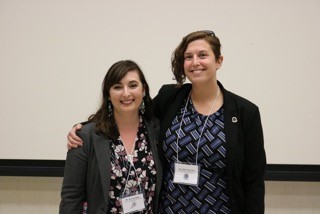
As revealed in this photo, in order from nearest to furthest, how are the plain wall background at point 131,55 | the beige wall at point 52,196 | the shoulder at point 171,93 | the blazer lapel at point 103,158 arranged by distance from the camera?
the blazer lapel at point 103,158 → the shoulder at point 171,93 → the plain wall background at point 131,55 → the beige wall at point 52,196

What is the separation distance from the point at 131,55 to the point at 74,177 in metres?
1.13

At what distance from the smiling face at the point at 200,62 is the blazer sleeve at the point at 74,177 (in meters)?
0.64

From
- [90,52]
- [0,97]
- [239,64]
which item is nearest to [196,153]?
[239,64]

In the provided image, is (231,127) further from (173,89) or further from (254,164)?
(173,89)

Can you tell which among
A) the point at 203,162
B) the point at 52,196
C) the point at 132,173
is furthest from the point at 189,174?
→ the point at 52,196

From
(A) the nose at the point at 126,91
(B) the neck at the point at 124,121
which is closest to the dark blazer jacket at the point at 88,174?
(B) the neck at the point at 124,121

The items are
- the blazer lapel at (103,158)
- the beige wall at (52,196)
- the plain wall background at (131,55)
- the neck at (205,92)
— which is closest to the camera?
the blazer lapel at (103,158)

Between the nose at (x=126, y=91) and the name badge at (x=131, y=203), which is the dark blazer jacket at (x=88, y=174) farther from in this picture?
the nose at (x=126, y=91)

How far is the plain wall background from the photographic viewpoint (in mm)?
2193

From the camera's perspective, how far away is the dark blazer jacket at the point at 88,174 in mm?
1396

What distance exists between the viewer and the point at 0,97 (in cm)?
223

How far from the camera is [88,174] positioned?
4.70ft

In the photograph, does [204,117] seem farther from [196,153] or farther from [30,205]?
[30,205]

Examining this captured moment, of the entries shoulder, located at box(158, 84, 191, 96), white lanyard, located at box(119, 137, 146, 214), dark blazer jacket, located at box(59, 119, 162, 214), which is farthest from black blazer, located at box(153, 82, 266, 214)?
dark blazer jacket, located at box(59, 119, 162, 214)
